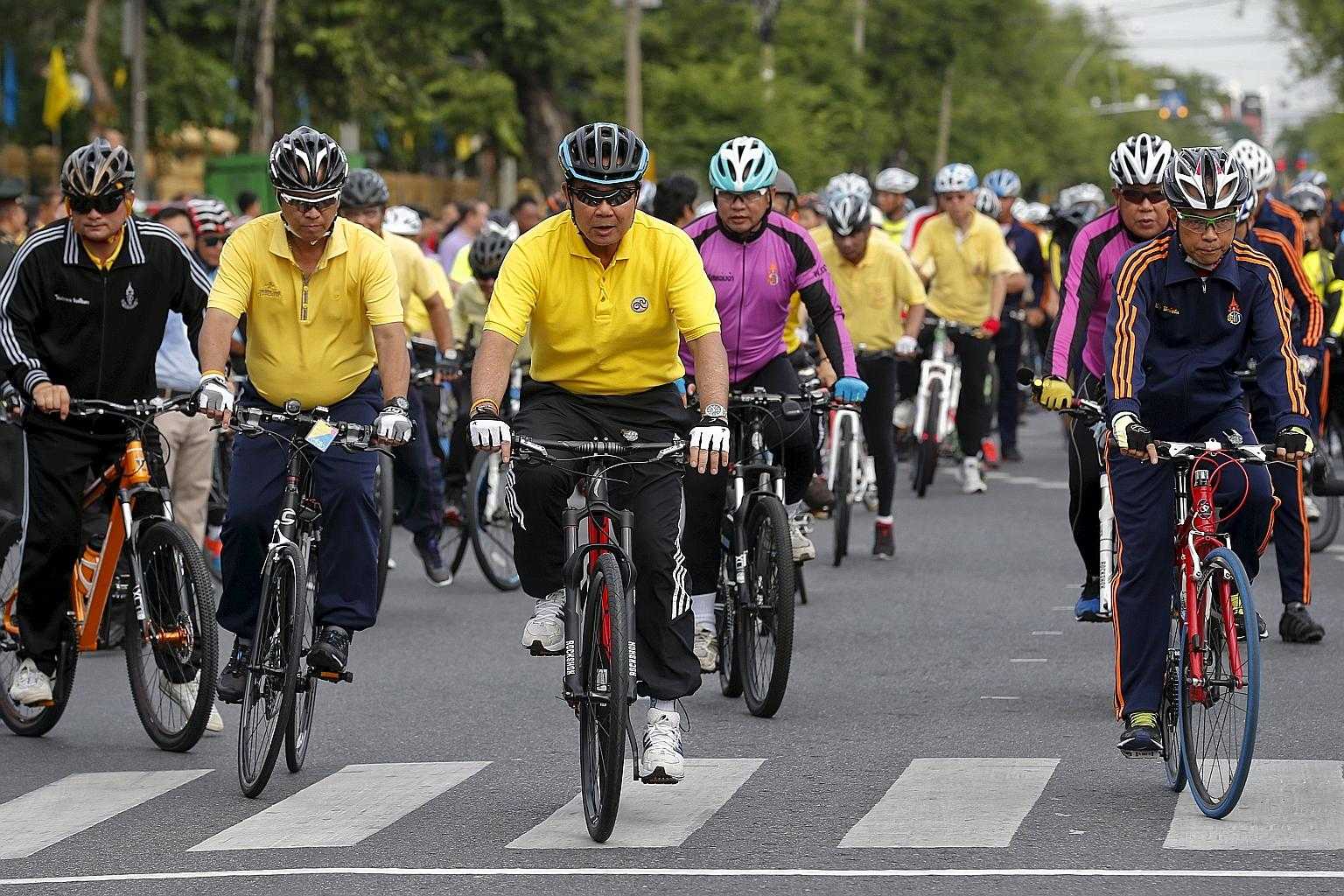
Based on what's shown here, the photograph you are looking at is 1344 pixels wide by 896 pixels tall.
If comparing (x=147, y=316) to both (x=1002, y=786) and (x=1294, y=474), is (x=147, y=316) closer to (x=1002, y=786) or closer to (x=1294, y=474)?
(x=1002, y=786)

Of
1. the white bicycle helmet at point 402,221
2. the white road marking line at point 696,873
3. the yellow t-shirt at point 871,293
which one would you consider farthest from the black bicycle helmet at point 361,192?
the white road marking line at point 696,873

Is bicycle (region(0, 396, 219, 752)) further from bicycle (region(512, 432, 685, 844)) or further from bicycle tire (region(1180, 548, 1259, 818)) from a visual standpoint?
bicycle tire (region(1180, 548, 1259, 818))

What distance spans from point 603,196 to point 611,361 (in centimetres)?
52

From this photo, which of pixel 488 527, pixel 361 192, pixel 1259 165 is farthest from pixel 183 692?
pixel 1259 165

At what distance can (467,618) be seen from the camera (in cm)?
1248

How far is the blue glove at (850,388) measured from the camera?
10.2 m

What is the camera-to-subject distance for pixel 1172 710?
772 centimetres

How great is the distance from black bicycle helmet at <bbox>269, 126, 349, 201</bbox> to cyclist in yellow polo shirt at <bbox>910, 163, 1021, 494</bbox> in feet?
31.5

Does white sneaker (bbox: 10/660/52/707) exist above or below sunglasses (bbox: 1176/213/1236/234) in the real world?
below

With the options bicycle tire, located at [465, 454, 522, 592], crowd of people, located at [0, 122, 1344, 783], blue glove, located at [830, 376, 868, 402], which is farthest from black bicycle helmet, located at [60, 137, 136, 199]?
bicycle tire, located at [465, 454, 522, 592]

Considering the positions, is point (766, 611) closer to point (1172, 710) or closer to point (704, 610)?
point (704, 610)

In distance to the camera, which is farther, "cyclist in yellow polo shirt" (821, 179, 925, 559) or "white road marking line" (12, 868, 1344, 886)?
"cyclist in yellow polo shirt" (821, 179, 925, 559)

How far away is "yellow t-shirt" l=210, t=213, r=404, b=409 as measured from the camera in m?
8.48

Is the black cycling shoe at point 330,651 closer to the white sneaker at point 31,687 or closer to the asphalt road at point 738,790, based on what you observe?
the asphalt road at point 738,790
